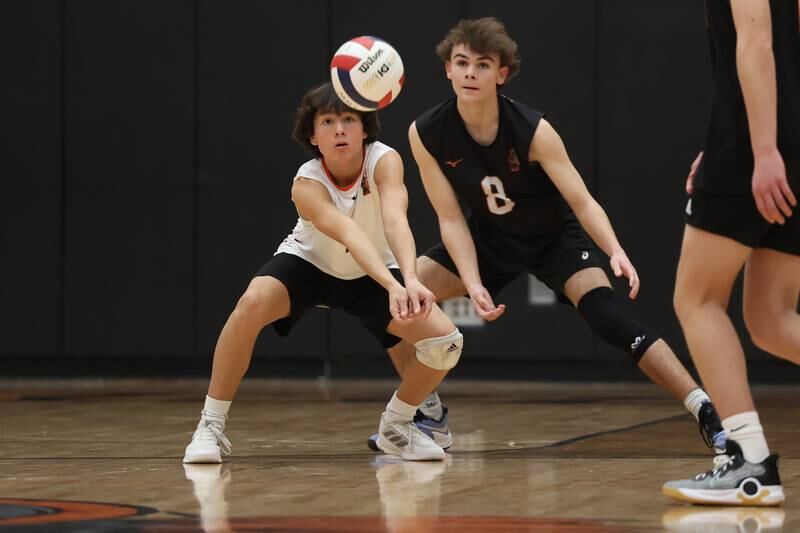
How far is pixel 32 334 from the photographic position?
396 inches

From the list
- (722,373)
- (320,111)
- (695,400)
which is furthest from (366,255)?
(722,373)

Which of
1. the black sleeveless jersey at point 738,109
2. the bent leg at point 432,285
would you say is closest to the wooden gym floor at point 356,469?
the bent leg at point 432,285

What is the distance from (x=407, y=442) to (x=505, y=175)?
1.09 metres

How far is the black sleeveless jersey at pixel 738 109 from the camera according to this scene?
12.0ft

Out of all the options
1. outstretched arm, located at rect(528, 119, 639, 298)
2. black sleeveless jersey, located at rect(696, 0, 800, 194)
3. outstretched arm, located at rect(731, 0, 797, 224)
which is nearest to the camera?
outstretched arm, located at rect(731, 0, 797, 224)

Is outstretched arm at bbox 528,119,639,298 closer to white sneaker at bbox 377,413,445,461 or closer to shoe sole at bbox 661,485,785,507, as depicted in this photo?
white sneaker at bbox 377,413,445,461

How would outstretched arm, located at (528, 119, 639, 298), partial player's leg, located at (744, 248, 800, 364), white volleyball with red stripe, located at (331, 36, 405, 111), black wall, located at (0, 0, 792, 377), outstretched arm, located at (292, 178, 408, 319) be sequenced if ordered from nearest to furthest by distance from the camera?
partial player's leg, located at (744, 248, 800, 364)
outstretched arm, located at (292, 178, 408, 319)
white volleyball with red stripe, located at (331, 36, 405, 111)
outstretched arm, located at (528, 119, 639, 298)
black wall, located at (0, 0, 792, 377)

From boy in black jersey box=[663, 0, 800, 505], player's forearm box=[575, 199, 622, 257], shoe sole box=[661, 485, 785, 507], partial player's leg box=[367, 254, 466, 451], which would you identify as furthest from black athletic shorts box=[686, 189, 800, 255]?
partial player's leg box=[367, 254, 466, 451]

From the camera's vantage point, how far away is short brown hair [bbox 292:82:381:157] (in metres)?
5.02

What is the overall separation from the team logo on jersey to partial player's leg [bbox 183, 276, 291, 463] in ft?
3.31

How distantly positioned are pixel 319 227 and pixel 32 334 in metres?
5.62

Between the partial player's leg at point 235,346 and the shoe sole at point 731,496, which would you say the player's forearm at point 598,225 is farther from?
the shoe sole at point 731,496

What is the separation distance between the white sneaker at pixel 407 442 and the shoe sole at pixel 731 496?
1.40 metres

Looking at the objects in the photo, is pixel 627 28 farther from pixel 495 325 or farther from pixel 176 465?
pixel 176 465
